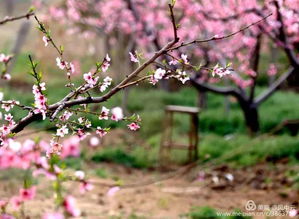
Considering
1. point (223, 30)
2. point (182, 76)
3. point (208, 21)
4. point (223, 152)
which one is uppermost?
point (208, 21)

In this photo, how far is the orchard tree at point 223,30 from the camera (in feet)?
30.4

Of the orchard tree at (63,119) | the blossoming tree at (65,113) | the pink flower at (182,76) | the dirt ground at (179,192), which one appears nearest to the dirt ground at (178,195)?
the dirt ground at (179,192)

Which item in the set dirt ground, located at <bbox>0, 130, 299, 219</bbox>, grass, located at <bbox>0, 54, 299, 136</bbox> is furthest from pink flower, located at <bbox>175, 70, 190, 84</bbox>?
grass, located at <bbox>0, 54, 299, 136</bbox>

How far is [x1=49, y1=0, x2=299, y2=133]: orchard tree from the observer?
927 cm

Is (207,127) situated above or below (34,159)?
above

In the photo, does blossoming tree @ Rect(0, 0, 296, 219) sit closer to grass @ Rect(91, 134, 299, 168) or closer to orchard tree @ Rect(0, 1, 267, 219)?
orchard tree @ Rect(0, 1, 267, 219)

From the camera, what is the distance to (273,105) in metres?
14.6

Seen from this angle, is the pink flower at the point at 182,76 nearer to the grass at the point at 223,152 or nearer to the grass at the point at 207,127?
the grass at the point at 207,127

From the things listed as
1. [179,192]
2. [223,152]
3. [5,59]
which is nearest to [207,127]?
[223,152]

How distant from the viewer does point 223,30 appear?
10.5m

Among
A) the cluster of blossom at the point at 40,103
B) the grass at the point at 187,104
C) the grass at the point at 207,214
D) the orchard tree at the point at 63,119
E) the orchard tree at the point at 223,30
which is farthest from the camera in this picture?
the grass at the point at 187,104

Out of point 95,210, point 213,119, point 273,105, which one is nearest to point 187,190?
point 95,210

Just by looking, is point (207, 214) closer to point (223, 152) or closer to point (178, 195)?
point (178, 195)

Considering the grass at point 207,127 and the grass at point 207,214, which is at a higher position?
the grass at point 207,127
